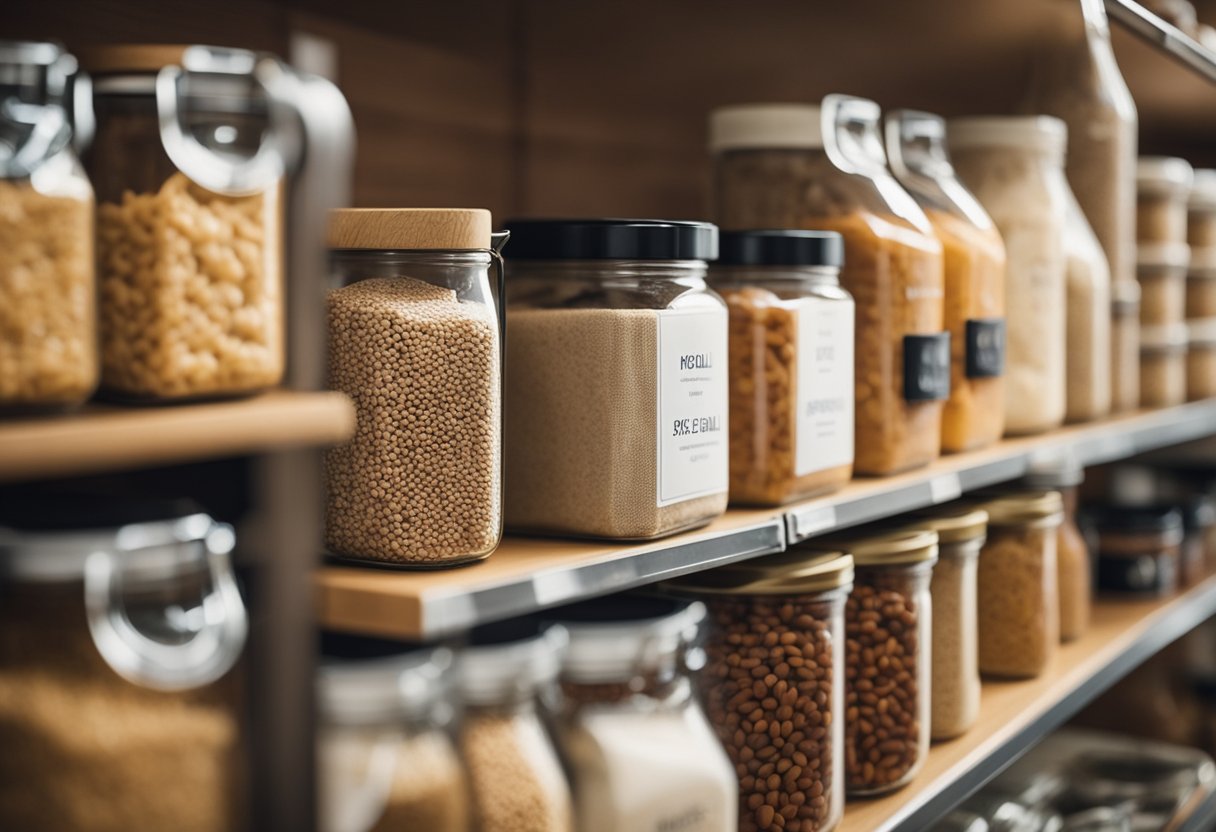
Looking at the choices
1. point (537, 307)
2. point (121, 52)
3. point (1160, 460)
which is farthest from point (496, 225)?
point (1160, 460)

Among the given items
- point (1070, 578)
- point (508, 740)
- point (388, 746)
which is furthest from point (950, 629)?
point (388, 746)

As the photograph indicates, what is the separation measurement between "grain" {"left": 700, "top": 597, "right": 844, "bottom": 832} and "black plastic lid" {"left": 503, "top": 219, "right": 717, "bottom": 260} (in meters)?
0.34

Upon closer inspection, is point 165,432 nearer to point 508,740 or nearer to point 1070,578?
point 508,740

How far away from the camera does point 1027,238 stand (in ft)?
5.63

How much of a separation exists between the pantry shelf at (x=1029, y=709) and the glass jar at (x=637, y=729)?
31cm

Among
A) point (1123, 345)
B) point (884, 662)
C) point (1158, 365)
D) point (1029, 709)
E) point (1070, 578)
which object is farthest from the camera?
point (1158, 365)

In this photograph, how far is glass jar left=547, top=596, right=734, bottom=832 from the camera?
3.15 feet

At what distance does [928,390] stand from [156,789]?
3.19 ft

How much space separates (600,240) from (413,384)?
223 mm

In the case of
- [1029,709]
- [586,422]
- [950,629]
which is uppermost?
[586,422]

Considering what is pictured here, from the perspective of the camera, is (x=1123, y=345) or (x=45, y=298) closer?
(x=45, y=298)

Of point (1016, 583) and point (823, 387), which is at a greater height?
point (823, 387)

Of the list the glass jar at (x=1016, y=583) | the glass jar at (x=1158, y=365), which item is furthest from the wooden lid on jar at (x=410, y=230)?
the glass jar at (x=1158, y=365)

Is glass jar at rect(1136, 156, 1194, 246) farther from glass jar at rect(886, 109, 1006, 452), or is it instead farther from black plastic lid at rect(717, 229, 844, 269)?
black plastic lid at rect(717, 229, 844, 269)
